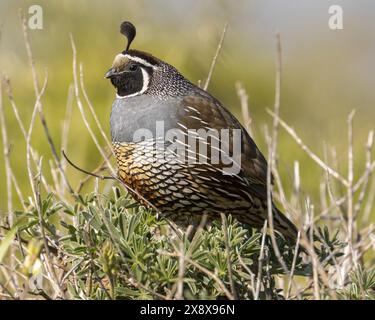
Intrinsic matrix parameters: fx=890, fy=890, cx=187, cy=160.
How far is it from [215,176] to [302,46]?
16.0 ft

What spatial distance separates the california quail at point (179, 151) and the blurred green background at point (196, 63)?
195 centimetres

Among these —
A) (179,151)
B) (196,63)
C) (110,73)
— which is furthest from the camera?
(196,63)

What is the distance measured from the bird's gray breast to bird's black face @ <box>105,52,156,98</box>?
0.05 m

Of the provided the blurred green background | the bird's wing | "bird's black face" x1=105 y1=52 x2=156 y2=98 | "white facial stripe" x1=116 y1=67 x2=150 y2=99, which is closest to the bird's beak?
"bird's black face" x1=105 y1=52 x2=156 y2=98

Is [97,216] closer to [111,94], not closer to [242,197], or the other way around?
[242,197]

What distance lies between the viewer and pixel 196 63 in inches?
276

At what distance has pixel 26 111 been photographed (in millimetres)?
6566

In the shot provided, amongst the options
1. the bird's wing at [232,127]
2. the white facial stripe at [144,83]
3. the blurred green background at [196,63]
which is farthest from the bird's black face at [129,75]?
the blurred green background at [196,63]

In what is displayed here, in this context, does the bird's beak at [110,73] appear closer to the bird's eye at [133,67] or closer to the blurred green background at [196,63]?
the bird's eye at [133,67]

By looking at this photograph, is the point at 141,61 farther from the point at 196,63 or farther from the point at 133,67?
the point at 196,63

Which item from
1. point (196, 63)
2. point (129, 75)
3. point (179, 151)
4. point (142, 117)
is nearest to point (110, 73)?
point (129, 75)

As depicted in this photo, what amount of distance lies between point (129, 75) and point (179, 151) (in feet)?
1.52

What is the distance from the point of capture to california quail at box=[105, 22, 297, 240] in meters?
3.63
